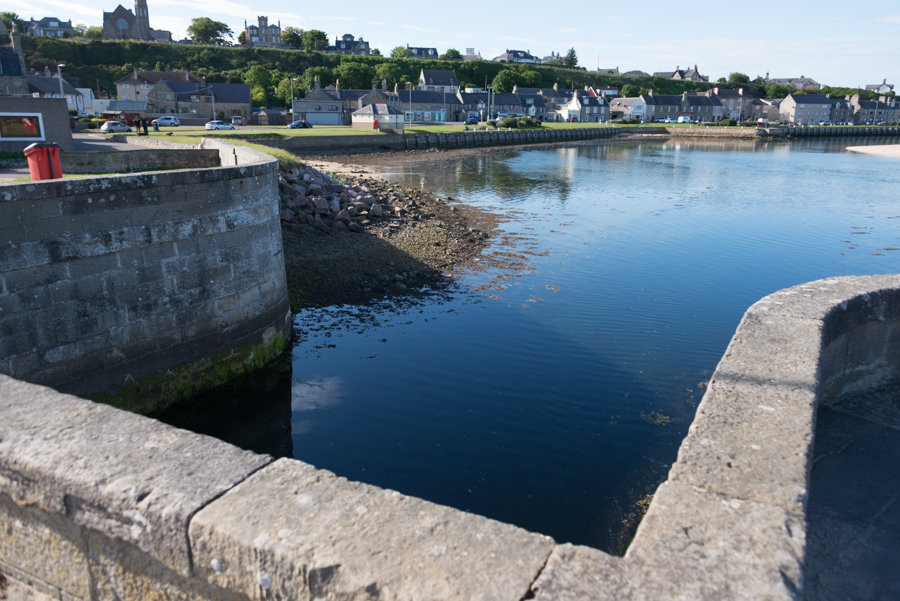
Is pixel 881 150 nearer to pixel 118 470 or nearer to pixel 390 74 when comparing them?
pixel 390 74

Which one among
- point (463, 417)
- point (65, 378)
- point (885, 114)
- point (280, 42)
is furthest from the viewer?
point (280, 42)

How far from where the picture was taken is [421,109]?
99.7 metres

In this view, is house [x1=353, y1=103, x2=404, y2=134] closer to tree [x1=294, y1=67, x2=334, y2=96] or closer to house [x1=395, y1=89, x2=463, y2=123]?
house [x1=395, y1=89, x2=463, y2=123]

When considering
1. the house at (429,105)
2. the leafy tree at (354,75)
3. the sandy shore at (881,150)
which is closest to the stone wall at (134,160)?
the sandy shore at (881,150)

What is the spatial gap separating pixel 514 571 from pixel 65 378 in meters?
7.46

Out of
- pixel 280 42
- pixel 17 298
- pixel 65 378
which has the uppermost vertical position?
pixel 280 42

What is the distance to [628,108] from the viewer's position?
124m

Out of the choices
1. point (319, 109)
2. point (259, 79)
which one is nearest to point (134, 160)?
point (319, 109)

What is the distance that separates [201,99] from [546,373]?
88076 mm

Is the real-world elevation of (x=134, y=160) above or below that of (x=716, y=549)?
above

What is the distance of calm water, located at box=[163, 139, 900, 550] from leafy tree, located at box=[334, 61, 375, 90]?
9103 centimetres

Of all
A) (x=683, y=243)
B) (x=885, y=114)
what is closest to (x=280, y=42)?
(x=885, y=114)

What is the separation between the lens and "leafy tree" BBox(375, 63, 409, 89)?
11302cm

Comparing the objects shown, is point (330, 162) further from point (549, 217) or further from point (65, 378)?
point (65, 378)
